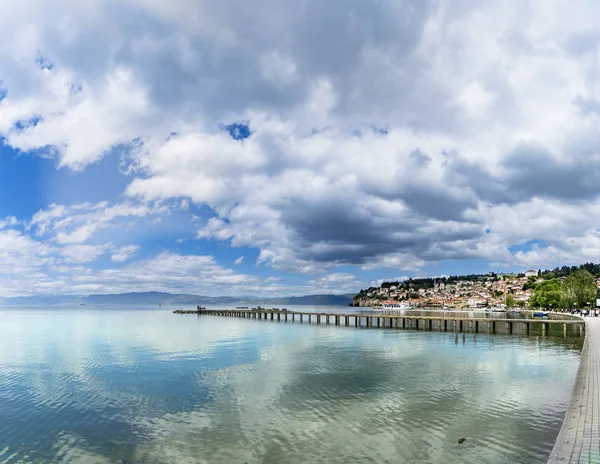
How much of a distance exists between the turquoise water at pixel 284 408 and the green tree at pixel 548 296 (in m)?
101

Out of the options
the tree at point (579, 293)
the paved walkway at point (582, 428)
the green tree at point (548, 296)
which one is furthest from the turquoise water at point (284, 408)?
the green tree at point (548, 296)

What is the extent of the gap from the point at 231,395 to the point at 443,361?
19789 mm

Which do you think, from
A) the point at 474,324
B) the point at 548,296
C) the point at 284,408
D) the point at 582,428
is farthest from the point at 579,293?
the point at 582,428

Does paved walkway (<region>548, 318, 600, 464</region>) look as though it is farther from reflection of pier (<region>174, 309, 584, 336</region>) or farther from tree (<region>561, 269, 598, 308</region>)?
tree (<region>561, 269, 598, 308</region>)

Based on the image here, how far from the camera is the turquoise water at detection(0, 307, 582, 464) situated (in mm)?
14438

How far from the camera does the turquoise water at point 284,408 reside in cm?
1444

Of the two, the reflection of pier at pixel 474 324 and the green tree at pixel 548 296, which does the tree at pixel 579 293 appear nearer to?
the green tree at pixel 548 296

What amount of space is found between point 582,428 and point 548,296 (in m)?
132

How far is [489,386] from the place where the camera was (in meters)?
24.5

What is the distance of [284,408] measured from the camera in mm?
A: 19766

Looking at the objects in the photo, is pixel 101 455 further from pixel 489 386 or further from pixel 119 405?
pixel 489 386

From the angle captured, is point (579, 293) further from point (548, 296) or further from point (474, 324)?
point (474, 324)

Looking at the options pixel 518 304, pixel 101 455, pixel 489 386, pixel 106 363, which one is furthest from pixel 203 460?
pixel 518 304

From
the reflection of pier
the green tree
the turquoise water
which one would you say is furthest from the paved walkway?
the green tree
